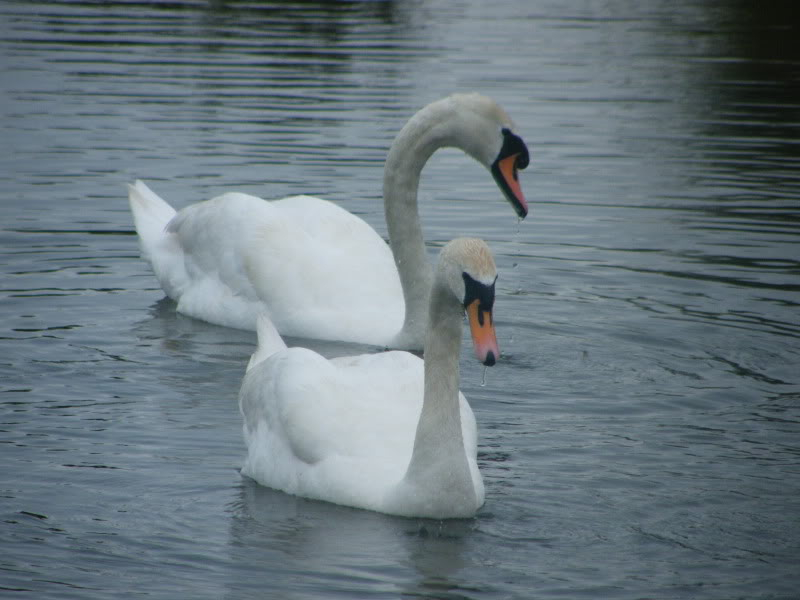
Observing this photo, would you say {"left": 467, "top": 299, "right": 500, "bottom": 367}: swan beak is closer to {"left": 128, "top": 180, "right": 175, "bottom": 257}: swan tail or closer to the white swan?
the white swan

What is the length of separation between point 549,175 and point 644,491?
8.77 m

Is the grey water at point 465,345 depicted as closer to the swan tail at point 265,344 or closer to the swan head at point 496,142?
the swan tail at point 265,344

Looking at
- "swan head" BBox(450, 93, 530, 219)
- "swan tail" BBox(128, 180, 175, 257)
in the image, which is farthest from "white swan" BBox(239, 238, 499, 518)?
"swan tail" BBox(128, 180, 175, 257)

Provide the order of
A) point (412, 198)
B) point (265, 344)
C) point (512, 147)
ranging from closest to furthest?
point (265, 344) → point (512, 147) → point (412, 198)

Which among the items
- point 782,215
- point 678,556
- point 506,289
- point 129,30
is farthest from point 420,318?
point 129,30

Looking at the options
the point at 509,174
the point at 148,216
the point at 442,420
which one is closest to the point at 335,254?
the point at 509,174

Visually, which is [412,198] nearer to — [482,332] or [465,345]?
[465,345]

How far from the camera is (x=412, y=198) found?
10758mm

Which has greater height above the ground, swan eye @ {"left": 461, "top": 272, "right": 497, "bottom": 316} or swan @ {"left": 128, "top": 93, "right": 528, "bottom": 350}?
swan eye @ {"left": 461, "top": 272, "right": 497, "bottom": 316}

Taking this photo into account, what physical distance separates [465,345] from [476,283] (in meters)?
3.61

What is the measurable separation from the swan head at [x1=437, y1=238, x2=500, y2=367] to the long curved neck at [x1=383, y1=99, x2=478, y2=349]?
3.50m

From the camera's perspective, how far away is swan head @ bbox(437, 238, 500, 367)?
22.3 ft

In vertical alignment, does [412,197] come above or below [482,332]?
below

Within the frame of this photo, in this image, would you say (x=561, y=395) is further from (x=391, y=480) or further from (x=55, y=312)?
(x=55, y=312)
